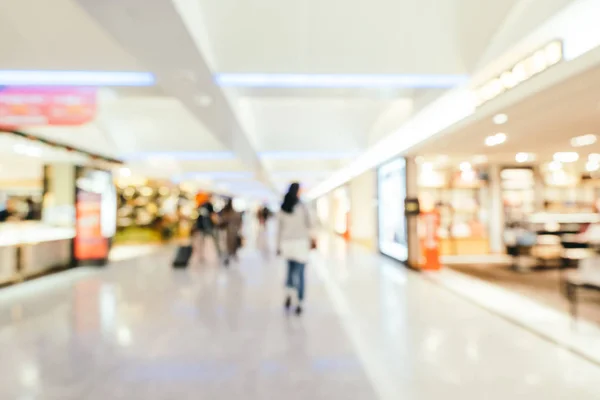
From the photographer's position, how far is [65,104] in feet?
16.4

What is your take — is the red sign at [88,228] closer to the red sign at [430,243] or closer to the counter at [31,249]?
the counter at [31,249]

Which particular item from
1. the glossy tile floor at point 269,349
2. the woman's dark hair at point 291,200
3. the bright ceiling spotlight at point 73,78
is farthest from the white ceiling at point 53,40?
the glossy tile floor at point 269,349

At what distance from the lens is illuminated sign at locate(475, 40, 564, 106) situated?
3.48m

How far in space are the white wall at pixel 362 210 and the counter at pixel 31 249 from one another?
9.16 m

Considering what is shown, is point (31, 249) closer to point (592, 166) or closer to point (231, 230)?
point (231, 230)

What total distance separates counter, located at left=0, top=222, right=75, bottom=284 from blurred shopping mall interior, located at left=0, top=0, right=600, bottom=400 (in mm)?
46

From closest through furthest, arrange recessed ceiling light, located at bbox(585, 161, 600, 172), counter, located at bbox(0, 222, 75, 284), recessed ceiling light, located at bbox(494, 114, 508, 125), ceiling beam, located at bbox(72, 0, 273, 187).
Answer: ceiling beam, located at bbox(72, 0, 273, 187)
recessed ceiling light, located at bbox(494, 114, 508, 125)
counter, located at bbox(0, 222, 75, 284)
recessed ceiling light, located at bbox(585, 161, 600, 172)

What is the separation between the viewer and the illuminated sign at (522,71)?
348 centimetres

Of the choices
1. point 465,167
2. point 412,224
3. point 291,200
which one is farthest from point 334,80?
point 465,167

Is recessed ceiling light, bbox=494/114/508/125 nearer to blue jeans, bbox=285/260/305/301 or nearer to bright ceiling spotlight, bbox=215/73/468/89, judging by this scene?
bright ceiling spotlight, bbox=215/73/468/89

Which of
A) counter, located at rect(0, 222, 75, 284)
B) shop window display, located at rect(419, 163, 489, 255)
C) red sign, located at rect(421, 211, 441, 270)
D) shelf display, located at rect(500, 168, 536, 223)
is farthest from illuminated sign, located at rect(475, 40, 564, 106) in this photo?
shelf display, located at rect(500, 168, 536, 223)

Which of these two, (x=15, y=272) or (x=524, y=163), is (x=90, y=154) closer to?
(x=15, y=272)

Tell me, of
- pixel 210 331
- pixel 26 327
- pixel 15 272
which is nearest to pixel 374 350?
pixel 210 331

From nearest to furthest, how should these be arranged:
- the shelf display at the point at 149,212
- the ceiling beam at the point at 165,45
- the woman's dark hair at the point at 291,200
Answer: the ceiling beam at the point at 165,45
the woman's dark hair at the point at 291,200
the shelf display at the point at 149,212
